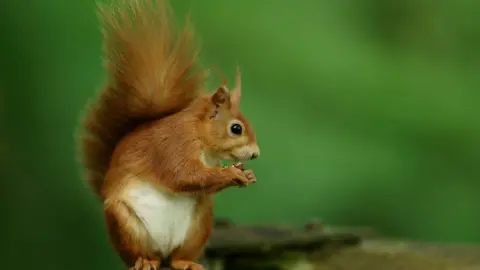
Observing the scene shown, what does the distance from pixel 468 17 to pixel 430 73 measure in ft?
0.54

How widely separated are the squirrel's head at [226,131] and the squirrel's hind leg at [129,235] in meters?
0.12

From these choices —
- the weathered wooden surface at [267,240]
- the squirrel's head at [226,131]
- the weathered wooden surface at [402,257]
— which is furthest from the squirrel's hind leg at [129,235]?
the weathered wooden surface at [402,257]

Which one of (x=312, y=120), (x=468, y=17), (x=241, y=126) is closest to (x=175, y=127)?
(x=241, y=126)

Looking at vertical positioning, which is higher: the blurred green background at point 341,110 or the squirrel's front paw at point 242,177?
the blurred green background at point 341,110

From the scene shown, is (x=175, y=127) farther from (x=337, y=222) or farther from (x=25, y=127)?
(x=337, y=222)

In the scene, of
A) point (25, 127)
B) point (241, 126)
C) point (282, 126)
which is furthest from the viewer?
point (282, 126)

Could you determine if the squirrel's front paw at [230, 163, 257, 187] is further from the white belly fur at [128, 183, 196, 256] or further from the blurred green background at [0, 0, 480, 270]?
the blurred green background at [0, 0, 480, 270]

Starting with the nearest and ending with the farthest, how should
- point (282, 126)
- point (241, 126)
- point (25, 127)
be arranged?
point (241, 126), point (25, 127), point (282, 126)

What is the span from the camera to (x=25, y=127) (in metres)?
1.39

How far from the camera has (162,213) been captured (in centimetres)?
80

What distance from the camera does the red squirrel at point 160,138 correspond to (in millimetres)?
795

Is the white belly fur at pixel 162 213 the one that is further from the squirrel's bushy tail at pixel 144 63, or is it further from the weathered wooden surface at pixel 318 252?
the weathered wooden surface at pixel 318 252

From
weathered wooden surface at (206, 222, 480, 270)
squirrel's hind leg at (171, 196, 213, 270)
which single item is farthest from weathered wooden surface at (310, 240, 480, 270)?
squirrel's hind leg at (171, 196, 213, 270)

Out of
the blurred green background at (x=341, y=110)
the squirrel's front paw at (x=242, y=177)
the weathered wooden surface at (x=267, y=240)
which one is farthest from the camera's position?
the blurred green background at (x=341, y=110)
